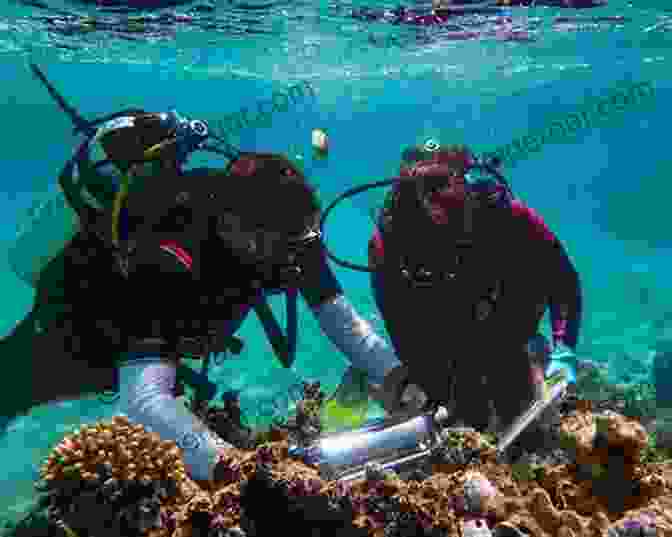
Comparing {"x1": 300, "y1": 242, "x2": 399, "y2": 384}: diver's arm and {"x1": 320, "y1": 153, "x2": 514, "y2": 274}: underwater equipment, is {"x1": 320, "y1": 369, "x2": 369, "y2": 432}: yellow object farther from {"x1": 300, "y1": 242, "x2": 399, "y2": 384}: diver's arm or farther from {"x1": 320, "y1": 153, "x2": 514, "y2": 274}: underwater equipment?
{"x1": 320, "y1": 153, "x2": 514, "y2": 274}: underwater equipment

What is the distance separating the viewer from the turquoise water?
1764cm

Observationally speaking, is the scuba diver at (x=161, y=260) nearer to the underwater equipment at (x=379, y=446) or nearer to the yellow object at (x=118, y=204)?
the yellow object at (x=118, y=204)

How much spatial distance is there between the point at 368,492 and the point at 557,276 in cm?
364

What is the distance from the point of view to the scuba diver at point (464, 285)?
4859 mm

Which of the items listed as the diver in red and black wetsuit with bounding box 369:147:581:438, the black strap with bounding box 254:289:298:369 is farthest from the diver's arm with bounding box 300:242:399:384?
the black strap with bounding box 254:289:298:369

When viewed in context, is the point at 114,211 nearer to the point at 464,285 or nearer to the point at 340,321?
the point at 340,321

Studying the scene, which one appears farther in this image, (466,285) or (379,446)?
(466,285)

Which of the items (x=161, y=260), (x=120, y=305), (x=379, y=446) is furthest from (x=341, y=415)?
(x=161, y=260)

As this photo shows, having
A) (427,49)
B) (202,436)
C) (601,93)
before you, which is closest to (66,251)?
(202,436)

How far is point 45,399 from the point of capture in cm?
497

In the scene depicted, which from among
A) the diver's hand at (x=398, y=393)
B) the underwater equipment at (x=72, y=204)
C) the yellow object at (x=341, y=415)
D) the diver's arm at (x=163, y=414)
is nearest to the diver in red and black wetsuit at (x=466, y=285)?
the diver's hand at (x=398, y=393)

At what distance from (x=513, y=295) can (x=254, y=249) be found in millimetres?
2802

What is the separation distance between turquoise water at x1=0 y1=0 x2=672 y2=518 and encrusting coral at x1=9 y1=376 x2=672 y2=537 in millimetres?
1623

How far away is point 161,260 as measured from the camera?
3742mm
